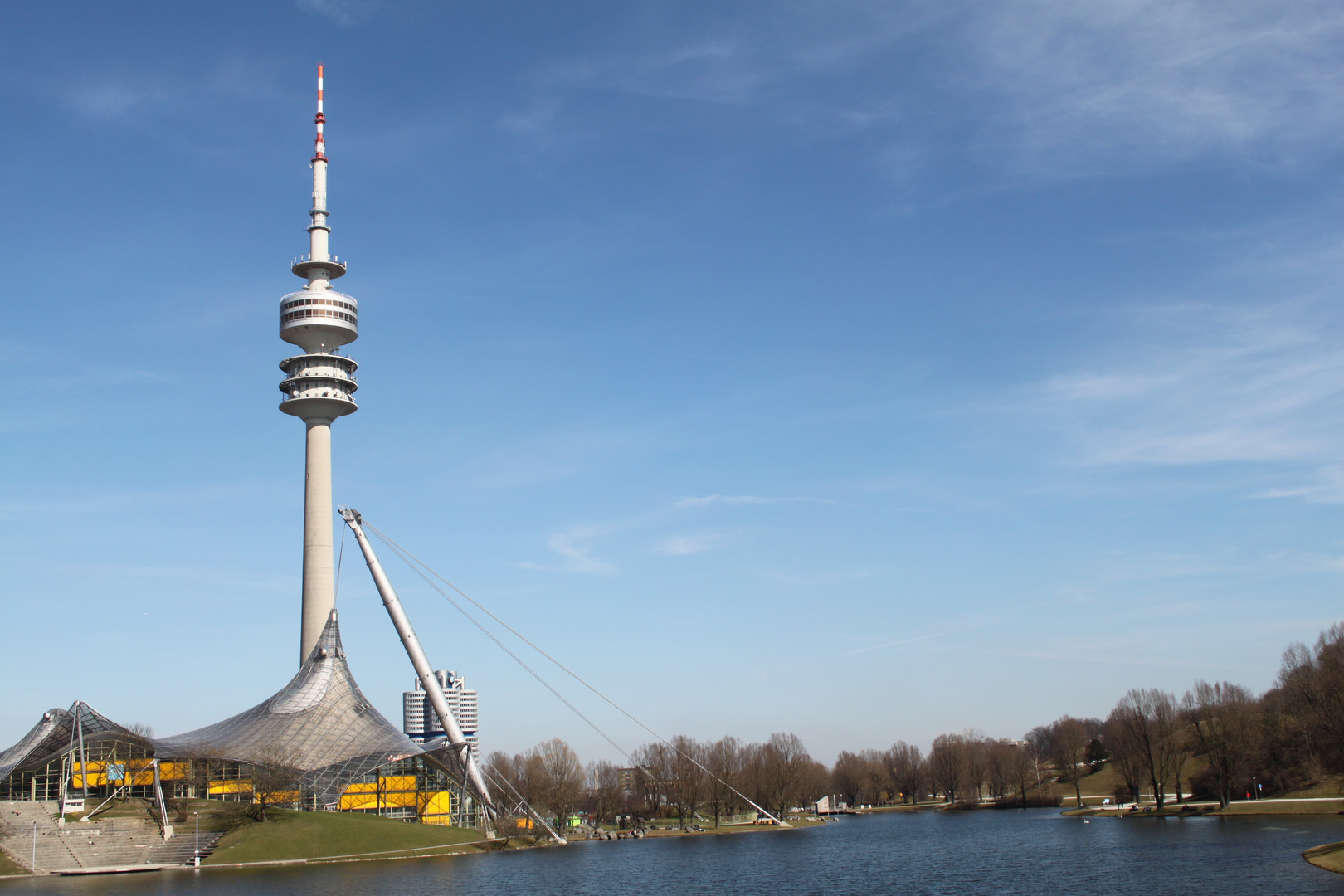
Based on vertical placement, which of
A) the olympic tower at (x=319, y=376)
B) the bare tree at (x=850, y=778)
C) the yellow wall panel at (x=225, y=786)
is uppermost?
the olympic tower at (x=319, y=376)

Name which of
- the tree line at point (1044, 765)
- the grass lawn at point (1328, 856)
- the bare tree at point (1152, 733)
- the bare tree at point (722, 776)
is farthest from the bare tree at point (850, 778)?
the grass lawn at point (1328, 856)

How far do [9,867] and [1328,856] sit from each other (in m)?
71.1

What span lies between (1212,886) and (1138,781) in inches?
2251

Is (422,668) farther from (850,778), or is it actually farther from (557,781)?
(850,778)

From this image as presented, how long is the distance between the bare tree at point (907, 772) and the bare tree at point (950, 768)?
6862mm

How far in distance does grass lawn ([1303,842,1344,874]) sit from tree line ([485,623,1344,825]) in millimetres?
24389

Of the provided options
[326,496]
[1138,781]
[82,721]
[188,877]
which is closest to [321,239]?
[326,496]

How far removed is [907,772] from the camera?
158 m

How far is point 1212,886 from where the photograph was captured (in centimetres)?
4125

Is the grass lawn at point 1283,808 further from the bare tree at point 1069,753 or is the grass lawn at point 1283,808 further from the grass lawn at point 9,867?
the grass lawn at point 9,867

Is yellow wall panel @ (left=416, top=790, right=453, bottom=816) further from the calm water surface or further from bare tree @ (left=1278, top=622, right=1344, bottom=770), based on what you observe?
bare tree @ (left=1278, top=622, right=1344, bottom=770)

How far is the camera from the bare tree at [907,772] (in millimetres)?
157250

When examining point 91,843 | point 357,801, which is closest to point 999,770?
point 357,801

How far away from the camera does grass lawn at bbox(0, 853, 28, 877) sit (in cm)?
6256
